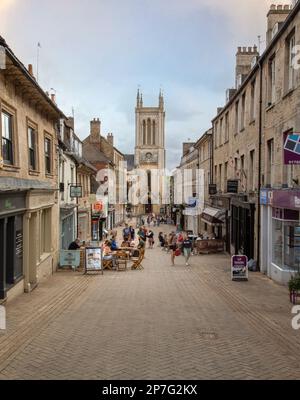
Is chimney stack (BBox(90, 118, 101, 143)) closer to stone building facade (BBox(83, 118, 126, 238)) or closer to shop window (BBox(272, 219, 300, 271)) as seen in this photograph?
stone building facade (BBox(83, 118, 126, 238))

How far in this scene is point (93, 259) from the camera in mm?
21250

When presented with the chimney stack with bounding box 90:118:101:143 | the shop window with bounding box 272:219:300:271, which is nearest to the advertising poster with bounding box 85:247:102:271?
the shop window with bounding box 272:219:300:271

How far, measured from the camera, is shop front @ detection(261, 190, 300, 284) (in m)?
16.4

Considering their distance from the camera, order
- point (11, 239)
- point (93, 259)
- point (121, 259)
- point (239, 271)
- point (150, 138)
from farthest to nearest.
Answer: point (150, 138)
point (121, 259)
point (93, 259)
point (239, 271)
point (11, 239)

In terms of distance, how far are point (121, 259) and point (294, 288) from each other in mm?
11631

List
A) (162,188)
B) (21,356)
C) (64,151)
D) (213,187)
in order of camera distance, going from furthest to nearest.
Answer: (162,188)
(213,187)
(64,151)
(21,356)

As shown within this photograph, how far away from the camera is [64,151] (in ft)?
80.8

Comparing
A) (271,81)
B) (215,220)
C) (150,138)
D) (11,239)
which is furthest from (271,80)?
(150,138)

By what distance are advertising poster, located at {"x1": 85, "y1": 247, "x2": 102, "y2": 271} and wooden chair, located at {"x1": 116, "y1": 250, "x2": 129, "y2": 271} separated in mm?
1555

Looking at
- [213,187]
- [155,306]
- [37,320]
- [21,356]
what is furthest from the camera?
[213,187]

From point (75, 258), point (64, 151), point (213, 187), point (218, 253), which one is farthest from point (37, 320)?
point (213, 187)

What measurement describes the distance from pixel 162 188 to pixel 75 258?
312ft

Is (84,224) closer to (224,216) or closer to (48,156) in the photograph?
(224,216)
